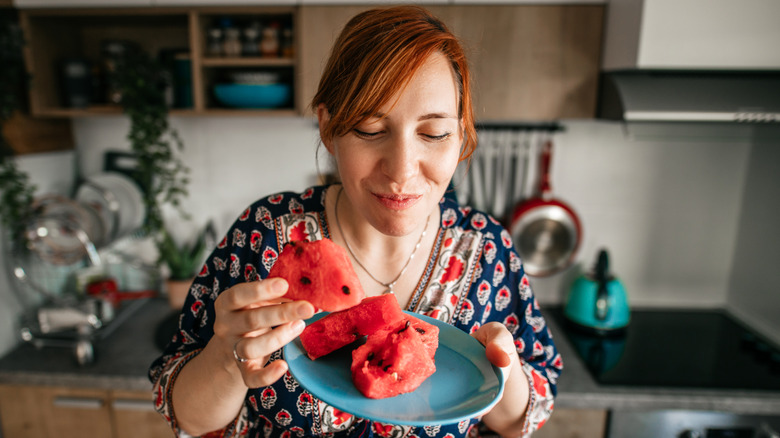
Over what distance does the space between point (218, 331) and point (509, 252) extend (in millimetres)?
698

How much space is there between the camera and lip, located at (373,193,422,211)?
81 centimetres

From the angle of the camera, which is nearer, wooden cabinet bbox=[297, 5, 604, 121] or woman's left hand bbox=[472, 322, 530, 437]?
woman's left hand bbox=[472, 322, 530, 437]

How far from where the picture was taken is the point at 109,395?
175 cm

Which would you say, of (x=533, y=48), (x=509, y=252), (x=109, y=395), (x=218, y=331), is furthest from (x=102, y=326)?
(x=533, y=48)

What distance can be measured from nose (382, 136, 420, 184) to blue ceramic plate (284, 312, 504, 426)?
0.28 metres

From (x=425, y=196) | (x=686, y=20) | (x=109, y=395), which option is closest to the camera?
(x=425, y=196)

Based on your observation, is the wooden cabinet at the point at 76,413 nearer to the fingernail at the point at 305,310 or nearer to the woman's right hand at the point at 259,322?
the woman's right hand at the point at 259,322

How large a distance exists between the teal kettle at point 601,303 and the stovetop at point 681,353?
4 cm

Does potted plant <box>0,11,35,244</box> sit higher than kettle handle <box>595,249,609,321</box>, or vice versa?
potted plant <box>0,11,35,244</box>

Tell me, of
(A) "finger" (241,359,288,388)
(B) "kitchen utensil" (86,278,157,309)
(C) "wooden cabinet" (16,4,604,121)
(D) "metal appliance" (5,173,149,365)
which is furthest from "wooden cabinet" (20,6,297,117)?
(A) "finger" (241,359,288,388)

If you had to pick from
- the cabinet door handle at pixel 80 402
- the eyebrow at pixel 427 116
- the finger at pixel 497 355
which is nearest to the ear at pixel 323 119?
the eyebrow at pixel 427 116

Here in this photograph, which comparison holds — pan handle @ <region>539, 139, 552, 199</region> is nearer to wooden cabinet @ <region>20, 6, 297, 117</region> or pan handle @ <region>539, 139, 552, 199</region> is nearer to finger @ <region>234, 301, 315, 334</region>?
wooden cabinet @ <region>20, 6, 297, 117</region>

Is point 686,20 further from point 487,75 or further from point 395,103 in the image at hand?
point 395,103

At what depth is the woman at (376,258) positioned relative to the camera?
76 centimetres
